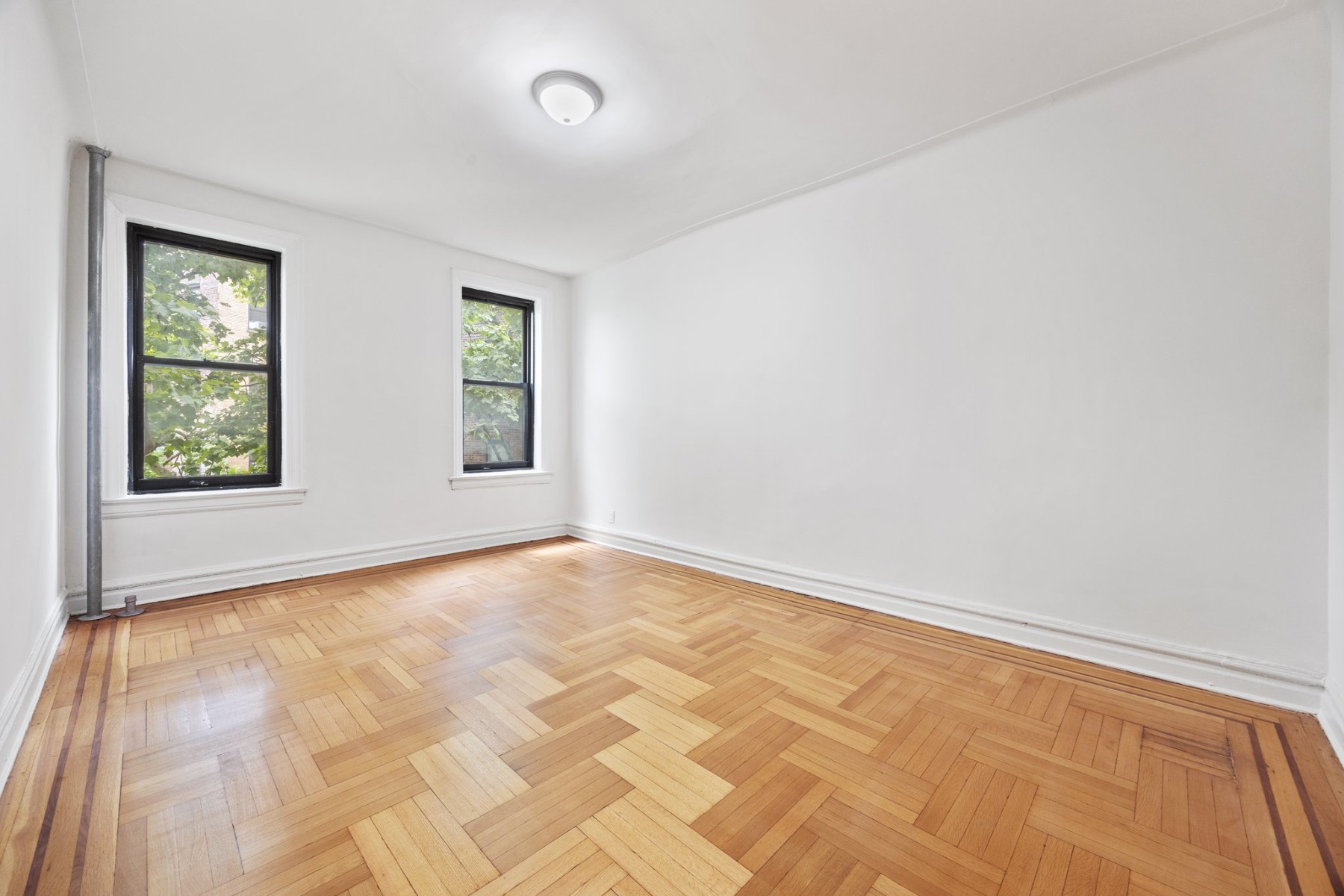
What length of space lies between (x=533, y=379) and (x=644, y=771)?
13.6ft

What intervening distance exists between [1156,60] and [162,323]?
5283mm

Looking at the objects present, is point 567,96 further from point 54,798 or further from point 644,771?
point 54,798

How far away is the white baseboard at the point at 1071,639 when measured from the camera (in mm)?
2062

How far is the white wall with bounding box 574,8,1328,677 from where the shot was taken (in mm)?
2053

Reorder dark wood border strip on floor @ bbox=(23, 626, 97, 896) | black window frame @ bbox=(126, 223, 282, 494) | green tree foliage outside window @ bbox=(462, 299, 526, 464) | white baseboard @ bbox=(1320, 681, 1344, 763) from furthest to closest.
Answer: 1. green tree foliage outside window @ bbox=(462, 299, 526, 464)
2. black window frame @ bbox=(126, 223, 282, 494)
3. white baseboard @ bbox=(1320, 681, 1344, 763)
4. dark wood border strip on floor @ bbox=(23, 626, 97, 896)

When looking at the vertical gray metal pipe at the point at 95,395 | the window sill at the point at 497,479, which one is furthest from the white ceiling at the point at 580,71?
the window sill at the point at 497,479

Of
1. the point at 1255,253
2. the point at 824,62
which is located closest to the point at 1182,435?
the point at 1255,253

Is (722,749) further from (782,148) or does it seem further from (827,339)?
(782,148)

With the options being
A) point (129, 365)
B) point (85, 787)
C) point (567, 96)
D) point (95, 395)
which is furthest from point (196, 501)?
point (567, 96)

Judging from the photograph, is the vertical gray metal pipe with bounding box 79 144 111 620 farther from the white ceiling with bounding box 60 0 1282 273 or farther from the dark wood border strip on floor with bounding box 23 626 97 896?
the dark wood border strip on floor with bounding box 23 626 97 896

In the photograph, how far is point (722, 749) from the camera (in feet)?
5.80

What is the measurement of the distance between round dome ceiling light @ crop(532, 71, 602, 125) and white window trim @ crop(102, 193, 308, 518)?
234 cm

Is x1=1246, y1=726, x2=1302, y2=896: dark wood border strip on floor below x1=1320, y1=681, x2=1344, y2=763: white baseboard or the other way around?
below

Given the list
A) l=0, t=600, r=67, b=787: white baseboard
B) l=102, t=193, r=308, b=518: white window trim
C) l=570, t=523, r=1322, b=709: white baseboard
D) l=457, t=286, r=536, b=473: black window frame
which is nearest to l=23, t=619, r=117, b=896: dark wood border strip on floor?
l=0, t=600, r=67, b=787: white baseboard
